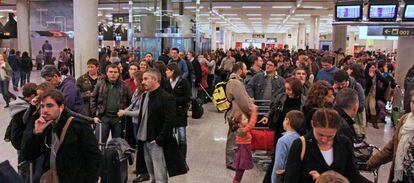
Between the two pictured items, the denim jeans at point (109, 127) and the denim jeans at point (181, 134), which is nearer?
the denim jeans at point (109, 127)

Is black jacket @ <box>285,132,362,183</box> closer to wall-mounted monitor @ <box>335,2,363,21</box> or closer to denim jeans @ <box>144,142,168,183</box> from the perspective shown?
denim jeans @ <box>144,142,168,183</box>

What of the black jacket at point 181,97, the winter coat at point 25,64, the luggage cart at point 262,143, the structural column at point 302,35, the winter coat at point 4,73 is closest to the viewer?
the luggage cart at point 262,143

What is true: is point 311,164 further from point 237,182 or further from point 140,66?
point 140,66

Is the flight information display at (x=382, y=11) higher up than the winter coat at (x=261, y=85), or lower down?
higher up

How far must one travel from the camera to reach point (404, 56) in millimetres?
16078

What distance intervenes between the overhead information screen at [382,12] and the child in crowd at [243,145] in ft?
25.0

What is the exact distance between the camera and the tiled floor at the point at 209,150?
5852 mm

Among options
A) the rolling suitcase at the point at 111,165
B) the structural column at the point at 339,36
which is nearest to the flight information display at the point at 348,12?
the structural column at the point at 339,36

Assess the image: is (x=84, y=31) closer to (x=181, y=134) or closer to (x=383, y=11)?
(x=181, y=134)

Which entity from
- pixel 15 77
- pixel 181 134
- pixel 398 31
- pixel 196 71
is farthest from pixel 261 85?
pixel 15 77

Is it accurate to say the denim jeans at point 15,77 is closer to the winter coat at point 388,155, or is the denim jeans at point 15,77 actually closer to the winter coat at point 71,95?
the winter coat at point 71,95

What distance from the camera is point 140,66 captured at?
7.36m

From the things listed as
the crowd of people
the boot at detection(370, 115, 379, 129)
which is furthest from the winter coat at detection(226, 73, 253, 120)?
the boot at detection(370, 115, 379, 129)

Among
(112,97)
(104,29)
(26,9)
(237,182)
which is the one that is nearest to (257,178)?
(237,182)
